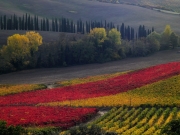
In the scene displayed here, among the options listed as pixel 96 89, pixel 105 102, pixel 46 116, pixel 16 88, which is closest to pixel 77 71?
pixel 16 88

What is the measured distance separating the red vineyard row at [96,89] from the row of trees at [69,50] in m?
29.2

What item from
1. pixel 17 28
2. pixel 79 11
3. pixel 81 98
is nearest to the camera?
pixel 81 98

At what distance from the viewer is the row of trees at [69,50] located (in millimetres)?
93438

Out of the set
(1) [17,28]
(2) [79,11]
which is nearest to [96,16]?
(2) [79,11]

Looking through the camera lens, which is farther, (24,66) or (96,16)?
(96,16)

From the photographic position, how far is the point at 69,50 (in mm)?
99188

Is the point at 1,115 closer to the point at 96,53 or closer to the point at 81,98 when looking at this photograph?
the point at 81,98

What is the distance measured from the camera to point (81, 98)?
188 feet

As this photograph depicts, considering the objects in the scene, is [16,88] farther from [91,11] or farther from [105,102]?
[91,11]

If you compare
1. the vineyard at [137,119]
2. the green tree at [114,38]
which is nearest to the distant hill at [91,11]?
the green tree at [114,38]

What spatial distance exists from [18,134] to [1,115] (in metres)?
15.3

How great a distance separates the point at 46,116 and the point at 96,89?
1981 cm

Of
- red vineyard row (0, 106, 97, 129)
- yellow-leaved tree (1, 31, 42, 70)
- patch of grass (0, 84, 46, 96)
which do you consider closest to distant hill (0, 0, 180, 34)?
yellow-leaved tree (1, 31, 42, 70)

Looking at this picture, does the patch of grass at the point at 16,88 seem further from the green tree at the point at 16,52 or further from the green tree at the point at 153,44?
the green tree at the point at 153,44
